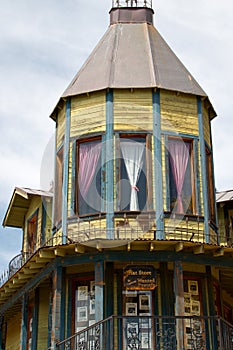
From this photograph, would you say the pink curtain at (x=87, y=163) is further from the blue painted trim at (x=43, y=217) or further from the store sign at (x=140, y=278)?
the blue painted trim at (x=43, y=217)

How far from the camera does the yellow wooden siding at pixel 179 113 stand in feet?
61.8

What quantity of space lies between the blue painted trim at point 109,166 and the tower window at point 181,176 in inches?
63.0

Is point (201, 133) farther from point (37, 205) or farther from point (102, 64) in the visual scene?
point (37, 205)

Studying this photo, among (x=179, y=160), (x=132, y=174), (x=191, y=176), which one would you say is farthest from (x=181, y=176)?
(x=132, y=174)

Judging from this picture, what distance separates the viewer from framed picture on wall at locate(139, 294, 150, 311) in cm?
A: 1727

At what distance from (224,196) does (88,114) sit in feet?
19.4

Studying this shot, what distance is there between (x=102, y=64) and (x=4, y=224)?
8613 millimetres

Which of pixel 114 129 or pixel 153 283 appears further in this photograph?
pixel 114 129

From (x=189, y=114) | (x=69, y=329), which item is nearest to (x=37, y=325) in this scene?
(x=69, y=329)

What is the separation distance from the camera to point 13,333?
2420 centimetres

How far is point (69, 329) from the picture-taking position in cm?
1728

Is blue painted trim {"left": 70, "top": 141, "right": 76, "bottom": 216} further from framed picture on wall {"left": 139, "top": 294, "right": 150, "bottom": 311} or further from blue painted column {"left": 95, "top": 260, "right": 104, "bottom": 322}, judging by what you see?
framed picture on wall {"left": 139, "top": 294, "right": 150, "bottom": 311}

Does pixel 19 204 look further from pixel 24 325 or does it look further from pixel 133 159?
pixel 133 159

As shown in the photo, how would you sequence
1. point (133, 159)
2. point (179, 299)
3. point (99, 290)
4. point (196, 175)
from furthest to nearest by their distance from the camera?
point (196, 175), point (133, 159), point (99, 290), point (179, 299)
